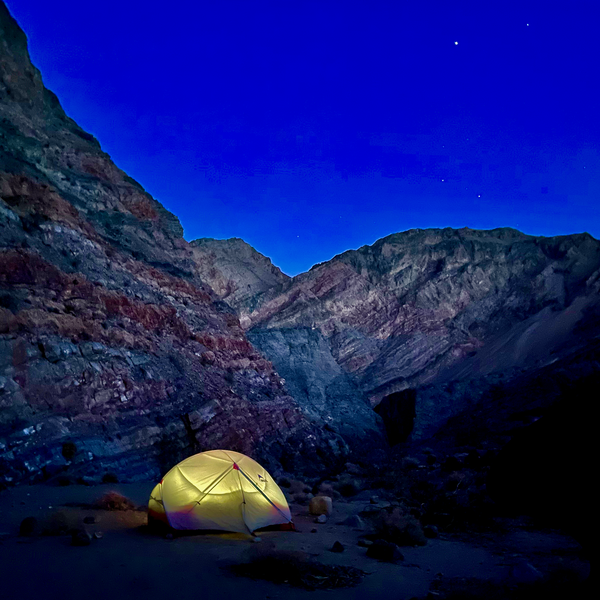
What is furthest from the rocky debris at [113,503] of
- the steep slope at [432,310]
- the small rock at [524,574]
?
the steep slope at [432,310]

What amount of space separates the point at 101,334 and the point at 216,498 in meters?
13.2

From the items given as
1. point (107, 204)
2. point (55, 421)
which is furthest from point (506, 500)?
point (107, 204)

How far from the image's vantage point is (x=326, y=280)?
58.3 m

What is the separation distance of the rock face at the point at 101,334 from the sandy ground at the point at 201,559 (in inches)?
221

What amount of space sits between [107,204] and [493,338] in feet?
135

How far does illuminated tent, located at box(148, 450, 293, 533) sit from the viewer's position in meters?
8.68

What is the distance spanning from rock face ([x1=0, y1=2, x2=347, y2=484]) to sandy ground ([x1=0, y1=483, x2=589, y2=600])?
561cm

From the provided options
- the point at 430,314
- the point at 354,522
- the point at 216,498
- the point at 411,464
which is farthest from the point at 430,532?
the point at 430,314

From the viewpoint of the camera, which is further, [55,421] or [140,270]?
[140,270]

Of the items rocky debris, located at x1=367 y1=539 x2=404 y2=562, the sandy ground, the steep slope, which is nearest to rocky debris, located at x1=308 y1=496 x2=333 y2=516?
the sandy ground

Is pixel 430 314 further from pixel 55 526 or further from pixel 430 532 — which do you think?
pixel 55 526

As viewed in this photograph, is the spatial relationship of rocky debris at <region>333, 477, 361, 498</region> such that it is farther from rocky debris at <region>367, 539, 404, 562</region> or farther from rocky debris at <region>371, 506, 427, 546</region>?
rocky debris at <region>367, 539, 404, 562</region>

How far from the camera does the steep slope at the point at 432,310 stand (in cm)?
4425

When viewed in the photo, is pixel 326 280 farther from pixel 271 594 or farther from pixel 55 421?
pixel 271 594
